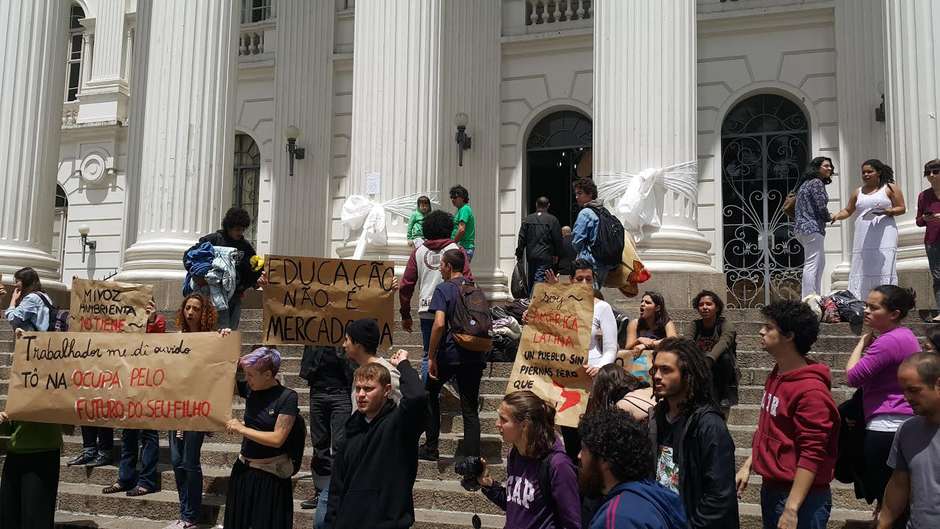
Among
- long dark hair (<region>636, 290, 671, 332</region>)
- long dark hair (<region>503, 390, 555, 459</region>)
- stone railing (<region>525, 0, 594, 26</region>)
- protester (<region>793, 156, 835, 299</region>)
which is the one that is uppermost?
stone railing (<region>525, 0, 594, 26</region>)

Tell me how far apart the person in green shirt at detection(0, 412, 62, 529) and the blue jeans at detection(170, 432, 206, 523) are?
35.2 inches

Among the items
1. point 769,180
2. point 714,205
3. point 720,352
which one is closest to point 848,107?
point 769,180

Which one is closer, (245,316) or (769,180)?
(245,316)

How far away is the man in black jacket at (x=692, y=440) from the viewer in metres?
3.83

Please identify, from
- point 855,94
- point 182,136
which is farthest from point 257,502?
point 855,94

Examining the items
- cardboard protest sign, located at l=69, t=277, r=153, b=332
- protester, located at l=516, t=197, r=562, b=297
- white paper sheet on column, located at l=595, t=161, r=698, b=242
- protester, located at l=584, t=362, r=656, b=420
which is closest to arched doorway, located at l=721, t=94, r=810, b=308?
white paper sheet on column, located at l=595, t=161, r=698, b=242

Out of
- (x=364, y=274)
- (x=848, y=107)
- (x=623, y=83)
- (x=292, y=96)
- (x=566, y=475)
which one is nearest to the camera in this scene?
(x=566, y=475)

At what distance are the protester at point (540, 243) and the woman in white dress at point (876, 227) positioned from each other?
3228mm

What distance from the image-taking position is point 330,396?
275 inches

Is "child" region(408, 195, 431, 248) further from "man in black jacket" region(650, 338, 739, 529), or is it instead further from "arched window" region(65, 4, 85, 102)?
"arched window" region(65, 4, 85, 102)

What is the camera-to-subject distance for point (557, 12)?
17000 mm

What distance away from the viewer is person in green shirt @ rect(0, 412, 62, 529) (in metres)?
6.00

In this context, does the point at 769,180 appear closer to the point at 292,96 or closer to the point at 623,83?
the point at 623,83

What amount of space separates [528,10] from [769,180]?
5736 mm
